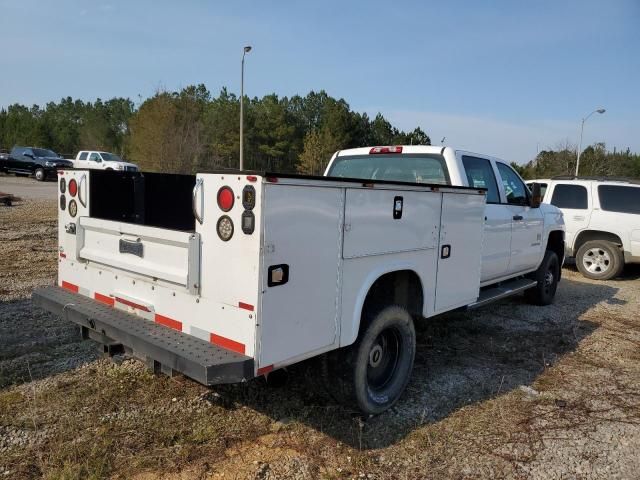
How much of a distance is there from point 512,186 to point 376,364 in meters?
3.58

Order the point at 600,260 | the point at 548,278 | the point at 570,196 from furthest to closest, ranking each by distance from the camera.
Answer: the point at 570,196, the point at 600,260, the point at 548,278

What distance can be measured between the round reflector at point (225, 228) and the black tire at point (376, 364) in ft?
4.02

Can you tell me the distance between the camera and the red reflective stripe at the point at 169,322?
3238 mm

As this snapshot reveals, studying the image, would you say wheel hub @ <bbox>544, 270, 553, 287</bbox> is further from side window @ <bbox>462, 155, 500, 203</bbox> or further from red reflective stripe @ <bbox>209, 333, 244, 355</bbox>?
red reflective stripe @ <bbox>209, 333, 244, 355</bbox>

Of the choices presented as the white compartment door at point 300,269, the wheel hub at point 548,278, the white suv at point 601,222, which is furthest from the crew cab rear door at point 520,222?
the white suv at point 601,222

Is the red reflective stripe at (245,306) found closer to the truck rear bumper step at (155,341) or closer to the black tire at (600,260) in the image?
the truck rear bumper step at (155,341)

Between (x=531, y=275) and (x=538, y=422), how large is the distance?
3.95m

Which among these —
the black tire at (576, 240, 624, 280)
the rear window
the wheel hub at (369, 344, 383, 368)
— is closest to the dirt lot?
the wheel hub at (369, 344, 383, 368)

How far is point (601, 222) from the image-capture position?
10750mm

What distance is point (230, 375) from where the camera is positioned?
9.05 feet

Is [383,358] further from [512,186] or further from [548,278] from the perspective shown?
[548,278]

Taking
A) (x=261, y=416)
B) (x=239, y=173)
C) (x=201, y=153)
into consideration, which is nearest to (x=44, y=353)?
(x=261, y=416)

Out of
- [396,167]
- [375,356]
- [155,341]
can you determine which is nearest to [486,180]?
[396,167]

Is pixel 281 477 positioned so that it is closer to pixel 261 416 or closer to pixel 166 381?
pixel 261 416
